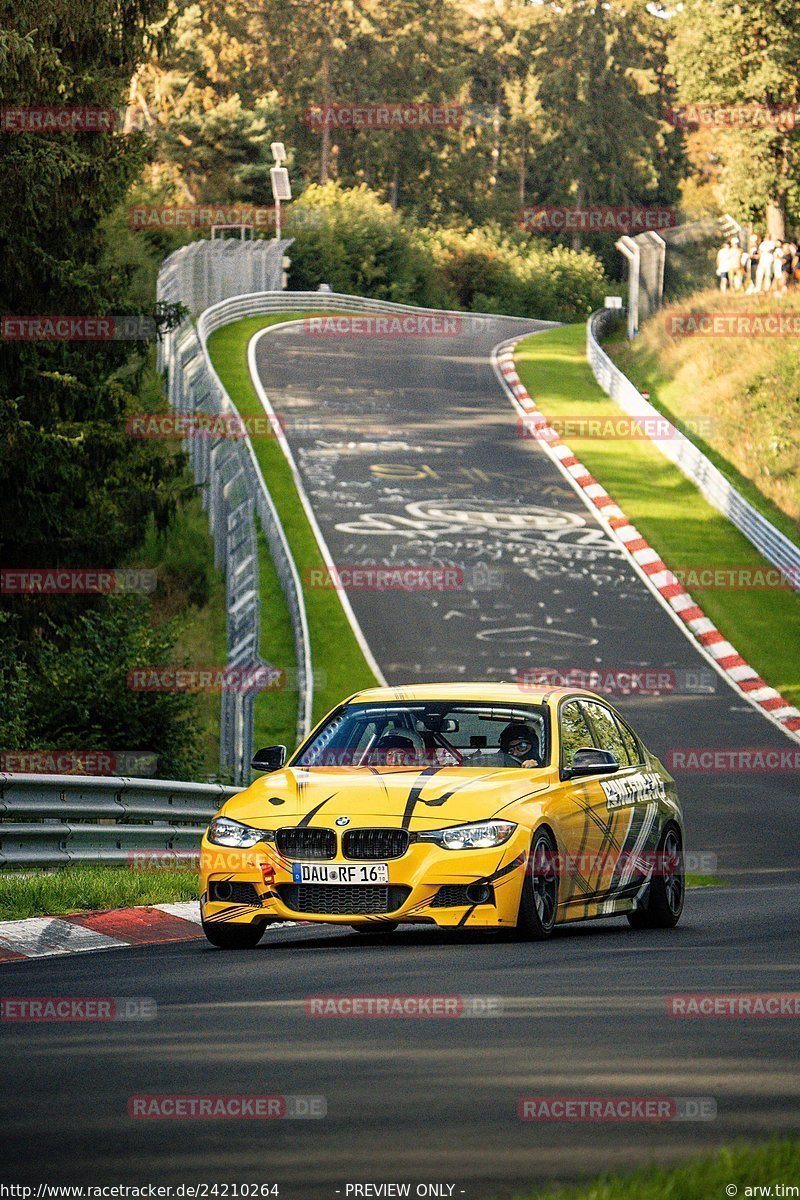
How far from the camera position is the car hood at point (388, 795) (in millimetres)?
10570

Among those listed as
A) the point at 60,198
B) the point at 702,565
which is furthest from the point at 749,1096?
the point at 702,565

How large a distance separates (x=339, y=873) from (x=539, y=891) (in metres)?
1.14

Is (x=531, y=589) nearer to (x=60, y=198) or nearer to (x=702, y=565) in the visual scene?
(x=702, y=565)

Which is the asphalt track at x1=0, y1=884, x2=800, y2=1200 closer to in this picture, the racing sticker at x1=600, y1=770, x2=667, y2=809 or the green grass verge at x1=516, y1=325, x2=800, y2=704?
the racing sticker at x1=600, y1=770, x2=667, y2=809

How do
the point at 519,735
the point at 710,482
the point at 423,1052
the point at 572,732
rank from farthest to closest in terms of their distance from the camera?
the point at 710,482 < the point at 572,732 < the point at 519,735 < the point at 423,1052

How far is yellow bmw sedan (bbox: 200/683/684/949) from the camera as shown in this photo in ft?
34.3

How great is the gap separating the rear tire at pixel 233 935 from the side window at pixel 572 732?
6.86 ft

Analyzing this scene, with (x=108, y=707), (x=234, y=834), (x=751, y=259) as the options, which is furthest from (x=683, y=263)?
(x=234, y=834)

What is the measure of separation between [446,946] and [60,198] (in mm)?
18041

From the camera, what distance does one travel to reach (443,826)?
10.5m

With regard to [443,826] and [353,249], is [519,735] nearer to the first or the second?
[443,826]

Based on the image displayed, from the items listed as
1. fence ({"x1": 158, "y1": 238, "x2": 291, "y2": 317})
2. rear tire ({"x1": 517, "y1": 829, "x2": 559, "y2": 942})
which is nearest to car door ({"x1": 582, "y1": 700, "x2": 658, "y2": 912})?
rear tire ({"x1": 517, "y1": 829, "x2": 559, "y2": 942})

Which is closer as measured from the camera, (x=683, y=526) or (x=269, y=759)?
(x=269, y=759)

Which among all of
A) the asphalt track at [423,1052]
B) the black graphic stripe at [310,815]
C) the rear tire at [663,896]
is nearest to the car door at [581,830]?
the asphalt track at [423,1052]
